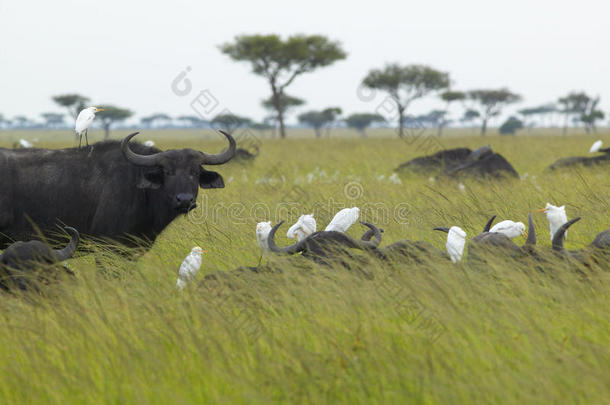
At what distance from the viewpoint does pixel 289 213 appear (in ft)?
27.4

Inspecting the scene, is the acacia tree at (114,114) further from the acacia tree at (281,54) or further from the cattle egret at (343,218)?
the cattle egret at (343,218)

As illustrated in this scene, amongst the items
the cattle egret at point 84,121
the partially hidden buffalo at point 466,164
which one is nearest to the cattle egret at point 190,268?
the cattle egret at point 84,121

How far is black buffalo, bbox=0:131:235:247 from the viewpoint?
5.97 m

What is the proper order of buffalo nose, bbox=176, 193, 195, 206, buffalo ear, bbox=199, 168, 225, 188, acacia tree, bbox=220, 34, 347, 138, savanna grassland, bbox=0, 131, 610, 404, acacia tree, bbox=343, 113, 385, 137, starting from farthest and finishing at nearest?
1. acacia tree, bbox=343, 113, 385, 137
2. acacia tree, bbox=220, 34, 347, 138
3. buffalo ear, bbox=199, 168, 225, 188
4. buffalo nose, bbox=176, 193, 195, 206
5. savanna grassland, bbox=0, 131, 610, 404

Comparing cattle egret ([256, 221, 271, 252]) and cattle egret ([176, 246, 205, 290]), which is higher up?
cattle egret ([256, 221, 271, 252])

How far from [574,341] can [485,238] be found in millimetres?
1674

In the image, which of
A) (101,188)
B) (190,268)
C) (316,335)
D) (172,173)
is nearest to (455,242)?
(316,335)

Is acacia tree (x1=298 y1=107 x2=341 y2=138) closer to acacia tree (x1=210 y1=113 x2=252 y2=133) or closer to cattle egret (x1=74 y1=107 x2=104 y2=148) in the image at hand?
acacia tree (x1=210 y1=113 x2=252 y2=133)

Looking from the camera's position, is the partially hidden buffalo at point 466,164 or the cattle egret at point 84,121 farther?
the partially hidden buffalo at point 466,164

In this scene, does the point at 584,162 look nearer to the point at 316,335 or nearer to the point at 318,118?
the point at 316,335

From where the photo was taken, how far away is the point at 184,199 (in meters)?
5.70

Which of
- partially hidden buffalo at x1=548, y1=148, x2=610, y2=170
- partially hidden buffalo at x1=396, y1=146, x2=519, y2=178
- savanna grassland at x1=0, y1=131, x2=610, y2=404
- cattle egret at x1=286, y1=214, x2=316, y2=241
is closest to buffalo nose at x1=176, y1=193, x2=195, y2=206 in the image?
savanna grassland at x1=0, y1=131, x2=610, y2=404

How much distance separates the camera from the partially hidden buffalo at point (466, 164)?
12578mm

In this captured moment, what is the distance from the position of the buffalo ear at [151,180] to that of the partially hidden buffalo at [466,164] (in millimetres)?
7884
